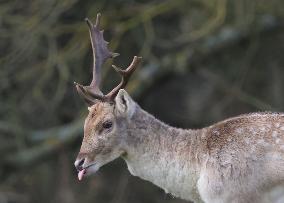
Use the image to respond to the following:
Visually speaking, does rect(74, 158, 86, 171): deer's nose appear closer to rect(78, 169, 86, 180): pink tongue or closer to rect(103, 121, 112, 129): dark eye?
rect(78, 169, 86, 180): pink tongue

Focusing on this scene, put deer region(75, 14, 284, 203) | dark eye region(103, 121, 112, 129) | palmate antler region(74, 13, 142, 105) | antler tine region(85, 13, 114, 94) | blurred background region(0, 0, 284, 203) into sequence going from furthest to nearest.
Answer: blurred background region(0, 0, 284, 203) → antler tine region(85, 13, 114, 94) → palmate antler region(74, 13, 142, 105) → dark eye region(103, 121, 112, 129) → deer region(75, 14, 284, 203)

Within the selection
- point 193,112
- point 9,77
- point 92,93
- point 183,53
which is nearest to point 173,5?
point 183,53

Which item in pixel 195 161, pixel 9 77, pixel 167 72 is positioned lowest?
pixel 167 72

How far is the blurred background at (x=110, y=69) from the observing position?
15.2 m

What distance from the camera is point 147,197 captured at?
19469 millimetres

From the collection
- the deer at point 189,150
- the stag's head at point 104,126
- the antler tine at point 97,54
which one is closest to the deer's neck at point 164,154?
the deer at point 189,150

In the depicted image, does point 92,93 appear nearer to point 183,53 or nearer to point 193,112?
point 183,53

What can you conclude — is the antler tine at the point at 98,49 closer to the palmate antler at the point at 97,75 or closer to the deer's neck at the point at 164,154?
the palmate antler at the point at 97,75

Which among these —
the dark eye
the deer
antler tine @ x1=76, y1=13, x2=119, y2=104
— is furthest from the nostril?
antler tine @ x1=76, y1=13, x2=119, y2=104

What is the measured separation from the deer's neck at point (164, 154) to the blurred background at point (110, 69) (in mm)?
5326

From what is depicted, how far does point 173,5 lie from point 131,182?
4.95m

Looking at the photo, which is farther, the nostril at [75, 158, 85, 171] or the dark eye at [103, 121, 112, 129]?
the dark eye at [103, 121, 112, 129]

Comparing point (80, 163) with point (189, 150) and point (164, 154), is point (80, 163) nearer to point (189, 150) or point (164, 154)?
point (164, 154)

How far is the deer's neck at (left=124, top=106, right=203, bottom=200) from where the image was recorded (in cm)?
884
